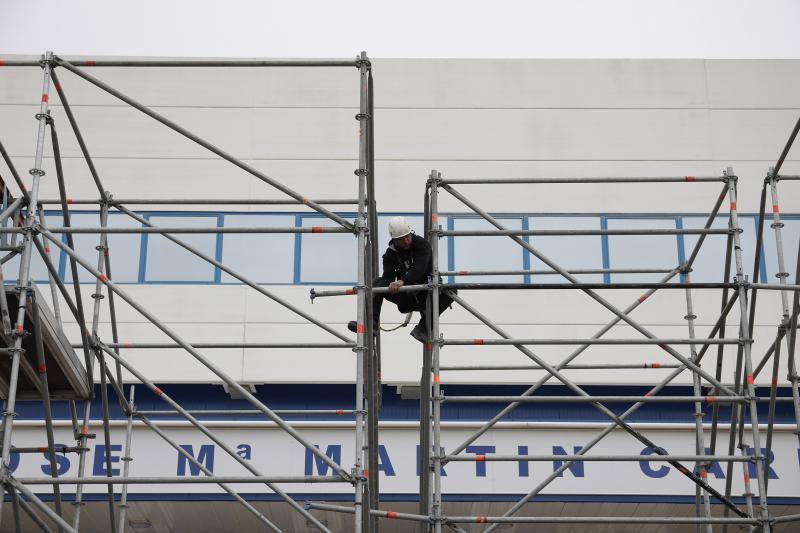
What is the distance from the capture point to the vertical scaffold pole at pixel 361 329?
8.16 metres

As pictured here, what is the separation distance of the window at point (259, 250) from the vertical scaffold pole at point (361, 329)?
29.3 ft

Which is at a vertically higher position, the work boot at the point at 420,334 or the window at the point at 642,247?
the window at the point at 642,247

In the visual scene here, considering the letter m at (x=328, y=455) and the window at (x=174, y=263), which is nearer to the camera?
the letter m at (x=328, y=455)

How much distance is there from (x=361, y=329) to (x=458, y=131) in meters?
10.5

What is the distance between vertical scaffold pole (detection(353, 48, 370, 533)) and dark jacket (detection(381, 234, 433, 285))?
2.32 feet

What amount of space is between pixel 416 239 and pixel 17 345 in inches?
144

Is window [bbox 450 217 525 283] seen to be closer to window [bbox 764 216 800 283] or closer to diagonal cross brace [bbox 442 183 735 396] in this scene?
window [bbox 764 216 800 283]

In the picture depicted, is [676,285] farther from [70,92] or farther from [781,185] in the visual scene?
[70,92]

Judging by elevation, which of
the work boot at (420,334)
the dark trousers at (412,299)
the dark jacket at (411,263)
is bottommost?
the work boot at (420,334)

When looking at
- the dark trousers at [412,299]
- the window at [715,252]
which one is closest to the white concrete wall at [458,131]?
the window at [715,252]

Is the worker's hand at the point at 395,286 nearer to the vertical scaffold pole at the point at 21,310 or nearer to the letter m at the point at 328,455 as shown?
the vertical scaffold pole at the point at 21,310

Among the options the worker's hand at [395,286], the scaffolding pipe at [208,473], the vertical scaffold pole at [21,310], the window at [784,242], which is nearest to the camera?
the vertical scaffold pole at [21,310]

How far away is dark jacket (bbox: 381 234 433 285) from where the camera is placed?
9.73 meters

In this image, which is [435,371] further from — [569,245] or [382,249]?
[569,245]
